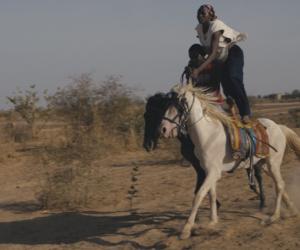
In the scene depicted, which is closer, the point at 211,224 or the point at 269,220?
the point at 211,224

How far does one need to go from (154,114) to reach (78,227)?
9.16 feet

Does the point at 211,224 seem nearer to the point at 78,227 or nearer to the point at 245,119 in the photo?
the point at 245,119

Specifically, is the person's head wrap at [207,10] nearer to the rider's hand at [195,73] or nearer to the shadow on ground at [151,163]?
the rider's hand at [195,73]

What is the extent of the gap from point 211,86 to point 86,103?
45.6 feet

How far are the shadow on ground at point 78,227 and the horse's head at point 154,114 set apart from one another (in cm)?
127

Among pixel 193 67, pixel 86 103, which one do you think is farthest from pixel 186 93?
pixel 86 103

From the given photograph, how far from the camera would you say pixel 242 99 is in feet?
26.7

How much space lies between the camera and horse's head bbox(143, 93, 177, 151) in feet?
25.0

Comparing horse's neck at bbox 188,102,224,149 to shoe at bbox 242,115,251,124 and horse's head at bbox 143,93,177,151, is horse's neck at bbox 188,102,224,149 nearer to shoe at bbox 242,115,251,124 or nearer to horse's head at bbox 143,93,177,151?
horse's head at bbox 143,93,177,151

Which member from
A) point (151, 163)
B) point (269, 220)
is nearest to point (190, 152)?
point (269, 220)

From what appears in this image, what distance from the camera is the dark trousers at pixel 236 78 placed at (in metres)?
8.02

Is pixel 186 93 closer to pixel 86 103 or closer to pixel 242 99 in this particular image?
pixel 242 99

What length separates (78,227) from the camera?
31.5 ft

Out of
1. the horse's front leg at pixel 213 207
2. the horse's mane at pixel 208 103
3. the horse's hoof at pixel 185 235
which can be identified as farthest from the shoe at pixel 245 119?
the horse's hoof at pixel 185 235
